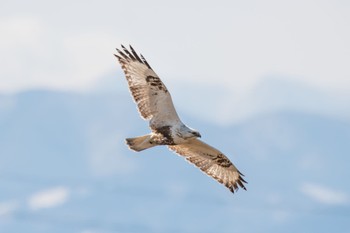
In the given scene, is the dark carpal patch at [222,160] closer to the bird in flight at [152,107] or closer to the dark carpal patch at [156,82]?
the bird in flight at [152,107]

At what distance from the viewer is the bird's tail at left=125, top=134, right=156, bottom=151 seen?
14852 millimetres

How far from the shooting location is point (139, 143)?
14.9 metres

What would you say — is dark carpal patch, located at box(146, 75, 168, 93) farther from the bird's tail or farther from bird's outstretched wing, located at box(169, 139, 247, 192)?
bird's outstretched wing, located at box(169, 139, 247, 192)

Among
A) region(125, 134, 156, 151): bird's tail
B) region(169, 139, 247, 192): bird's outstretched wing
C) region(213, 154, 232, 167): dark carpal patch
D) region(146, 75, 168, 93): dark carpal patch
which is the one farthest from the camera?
region(213, 154, 232, 167): dark carpal patch

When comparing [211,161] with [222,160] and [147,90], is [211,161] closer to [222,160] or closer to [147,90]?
[222,160]

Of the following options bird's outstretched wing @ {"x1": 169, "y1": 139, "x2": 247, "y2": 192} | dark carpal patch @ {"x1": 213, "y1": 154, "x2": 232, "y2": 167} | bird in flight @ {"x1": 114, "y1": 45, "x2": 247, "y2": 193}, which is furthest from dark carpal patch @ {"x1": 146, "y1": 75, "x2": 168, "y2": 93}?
dark carpal patch @ {"x1": 213, "y1": 154, "x2": 232, "y2": 167}

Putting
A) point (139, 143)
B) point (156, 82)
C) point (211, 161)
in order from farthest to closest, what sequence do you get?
point (211, 161) < point (156, 82) < point (139, 143)

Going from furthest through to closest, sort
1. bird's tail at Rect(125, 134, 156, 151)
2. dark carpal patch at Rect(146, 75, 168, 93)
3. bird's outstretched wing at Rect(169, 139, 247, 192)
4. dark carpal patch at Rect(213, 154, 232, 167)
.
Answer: dark carpal patch at Rect(213, 154, 232, 167) → bird's outstretched wing at Rect(169, 139, 247, 192) → dark carpal patch at Rect(146, 75, 168, 93) → bird's tail at Rect(125, 134, 156, 151)

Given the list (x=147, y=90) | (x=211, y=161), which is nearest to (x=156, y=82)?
(x=147, y=90)

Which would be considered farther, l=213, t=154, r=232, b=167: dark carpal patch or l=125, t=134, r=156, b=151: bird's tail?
l=213, t=154, r=232, b=167: dark carpal patch

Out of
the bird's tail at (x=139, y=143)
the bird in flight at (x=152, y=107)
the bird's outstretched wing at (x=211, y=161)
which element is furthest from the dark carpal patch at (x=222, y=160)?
the bird's tail at (x=139, y=143)

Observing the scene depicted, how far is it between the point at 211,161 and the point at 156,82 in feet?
5.35
